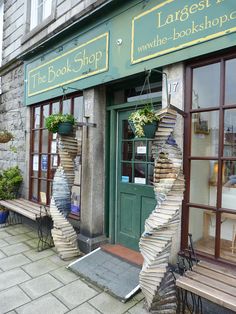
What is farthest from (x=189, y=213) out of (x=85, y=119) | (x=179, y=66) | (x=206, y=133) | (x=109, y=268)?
(x=85, y=119)

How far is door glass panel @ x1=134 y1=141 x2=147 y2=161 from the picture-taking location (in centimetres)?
400

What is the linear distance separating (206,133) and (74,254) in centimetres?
273

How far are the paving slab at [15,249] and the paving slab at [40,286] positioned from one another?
1072 millimetres

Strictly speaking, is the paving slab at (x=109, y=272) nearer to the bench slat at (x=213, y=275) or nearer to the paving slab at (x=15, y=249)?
the bench slat at (x=213, y=275)

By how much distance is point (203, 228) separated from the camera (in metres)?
3.04

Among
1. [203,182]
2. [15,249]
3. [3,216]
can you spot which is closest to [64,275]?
[15,249]

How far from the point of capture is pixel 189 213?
307cm

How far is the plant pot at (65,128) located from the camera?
12.7 ft

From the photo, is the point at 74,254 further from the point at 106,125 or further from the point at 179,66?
the point at 179,66

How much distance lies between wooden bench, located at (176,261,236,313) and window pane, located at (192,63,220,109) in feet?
5.87

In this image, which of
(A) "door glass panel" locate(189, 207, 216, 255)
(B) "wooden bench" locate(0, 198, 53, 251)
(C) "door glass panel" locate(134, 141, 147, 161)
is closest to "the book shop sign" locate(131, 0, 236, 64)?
(C) "door glass panel" locate(134, 141, 147, 161)

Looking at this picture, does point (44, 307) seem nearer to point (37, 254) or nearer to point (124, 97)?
point (37, 254)

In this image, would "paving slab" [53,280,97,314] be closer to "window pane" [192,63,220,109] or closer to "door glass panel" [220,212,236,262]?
"door glass panel" [220,212,236,262]

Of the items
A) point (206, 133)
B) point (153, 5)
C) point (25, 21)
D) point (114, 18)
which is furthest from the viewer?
point (25, 21)
